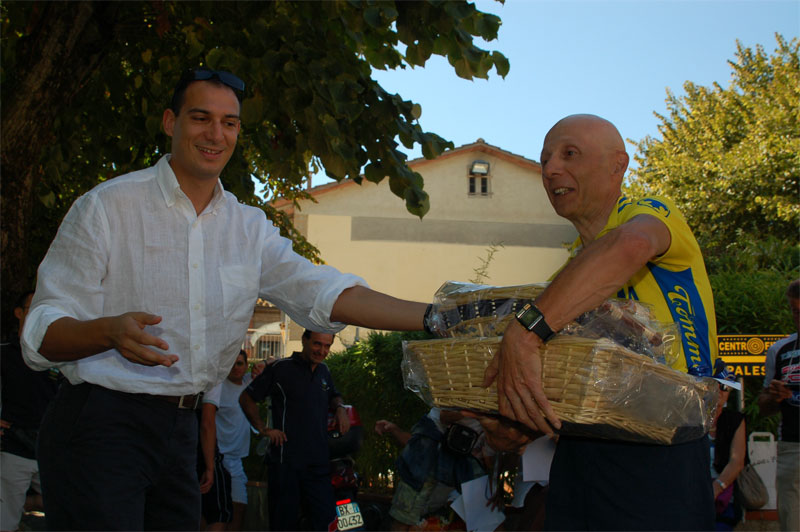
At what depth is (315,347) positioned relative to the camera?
7.77 metres

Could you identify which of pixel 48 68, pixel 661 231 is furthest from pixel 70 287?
pixel 48 68

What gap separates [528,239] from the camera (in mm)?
35031

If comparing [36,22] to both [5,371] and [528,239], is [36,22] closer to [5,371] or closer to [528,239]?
[5,371]

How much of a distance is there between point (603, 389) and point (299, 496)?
595 centimetres

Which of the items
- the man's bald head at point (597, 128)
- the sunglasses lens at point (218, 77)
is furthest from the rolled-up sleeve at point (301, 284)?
the man's bald head at point (597, 128)

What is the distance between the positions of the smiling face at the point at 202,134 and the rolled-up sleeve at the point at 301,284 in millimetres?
418

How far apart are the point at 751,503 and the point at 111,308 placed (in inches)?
228

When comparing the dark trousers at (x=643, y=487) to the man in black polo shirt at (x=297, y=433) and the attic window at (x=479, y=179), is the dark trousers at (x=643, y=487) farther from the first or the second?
the attic window at (x=479, y=179)

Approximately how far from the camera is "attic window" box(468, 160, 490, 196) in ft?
112

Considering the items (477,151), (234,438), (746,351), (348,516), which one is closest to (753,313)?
(746,351)

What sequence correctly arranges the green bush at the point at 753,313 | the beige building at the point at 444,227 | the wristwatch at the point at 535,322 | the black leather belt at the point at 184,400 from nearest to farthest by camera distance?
the wristwatch at the point at 535,322 → the black leather belt at the point at 184,400 → the green bush at the point at 753,313 → the beige building at the point at 444,227

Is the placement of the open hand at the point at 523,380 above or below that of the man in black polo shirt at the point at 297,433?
above

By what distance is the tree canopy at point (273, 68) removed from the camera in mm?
5750

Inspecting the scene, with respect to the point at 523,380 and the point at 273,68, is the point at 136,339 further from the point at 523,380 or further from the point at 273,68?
the point at 273,68
